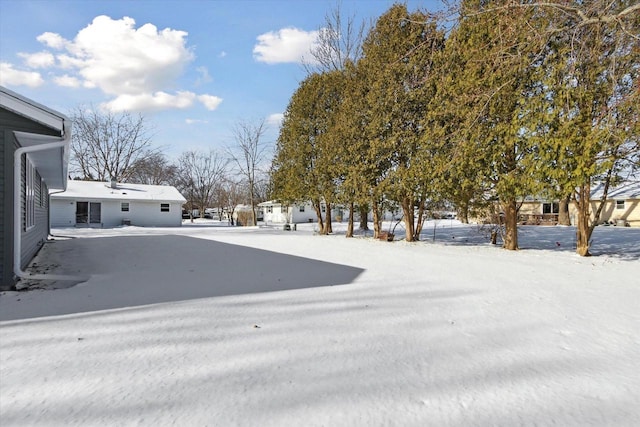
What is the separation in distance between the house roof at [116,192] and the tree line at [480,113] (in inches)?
539

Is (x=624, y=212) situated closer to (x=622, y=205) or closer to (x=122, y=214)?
(x=622, y=205)

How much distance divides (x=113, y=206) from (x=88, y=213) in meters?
1.64

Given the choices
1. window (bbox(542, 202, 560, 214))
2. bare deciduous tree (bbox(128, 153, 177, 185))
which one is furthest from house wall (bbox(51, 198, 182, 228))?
window (bbox(542, 202, 560, 214))

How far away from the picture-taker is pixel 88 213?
26297mm

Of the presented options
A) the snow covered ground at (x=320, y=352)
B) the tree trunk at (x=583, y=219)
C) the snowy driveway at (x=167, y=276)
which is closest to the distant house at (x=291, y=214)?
the tree trunk at (x=583, y=219)

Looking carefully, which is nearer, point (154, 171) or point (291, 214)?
point (291, 214)

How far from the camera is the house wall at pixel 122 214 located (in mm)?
25156

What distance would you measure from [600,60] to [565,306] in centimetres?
780

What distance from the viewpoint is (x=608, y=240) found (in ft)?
51.8

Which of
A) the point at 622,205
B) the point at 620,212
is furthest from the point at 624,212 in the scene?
the point at 622,205

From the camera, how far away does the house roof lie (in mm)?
25828

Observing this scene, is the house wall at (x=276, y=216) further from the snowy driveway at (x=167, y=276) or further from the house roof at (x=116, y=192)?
the snowy driveway at (x=167, y=276)

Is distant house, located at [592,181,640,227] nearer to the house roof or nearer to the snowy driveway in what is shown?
the snowy driveway

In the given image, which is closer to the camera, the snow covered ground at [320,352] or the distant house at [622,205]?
the snow covered ground at [320,352]
